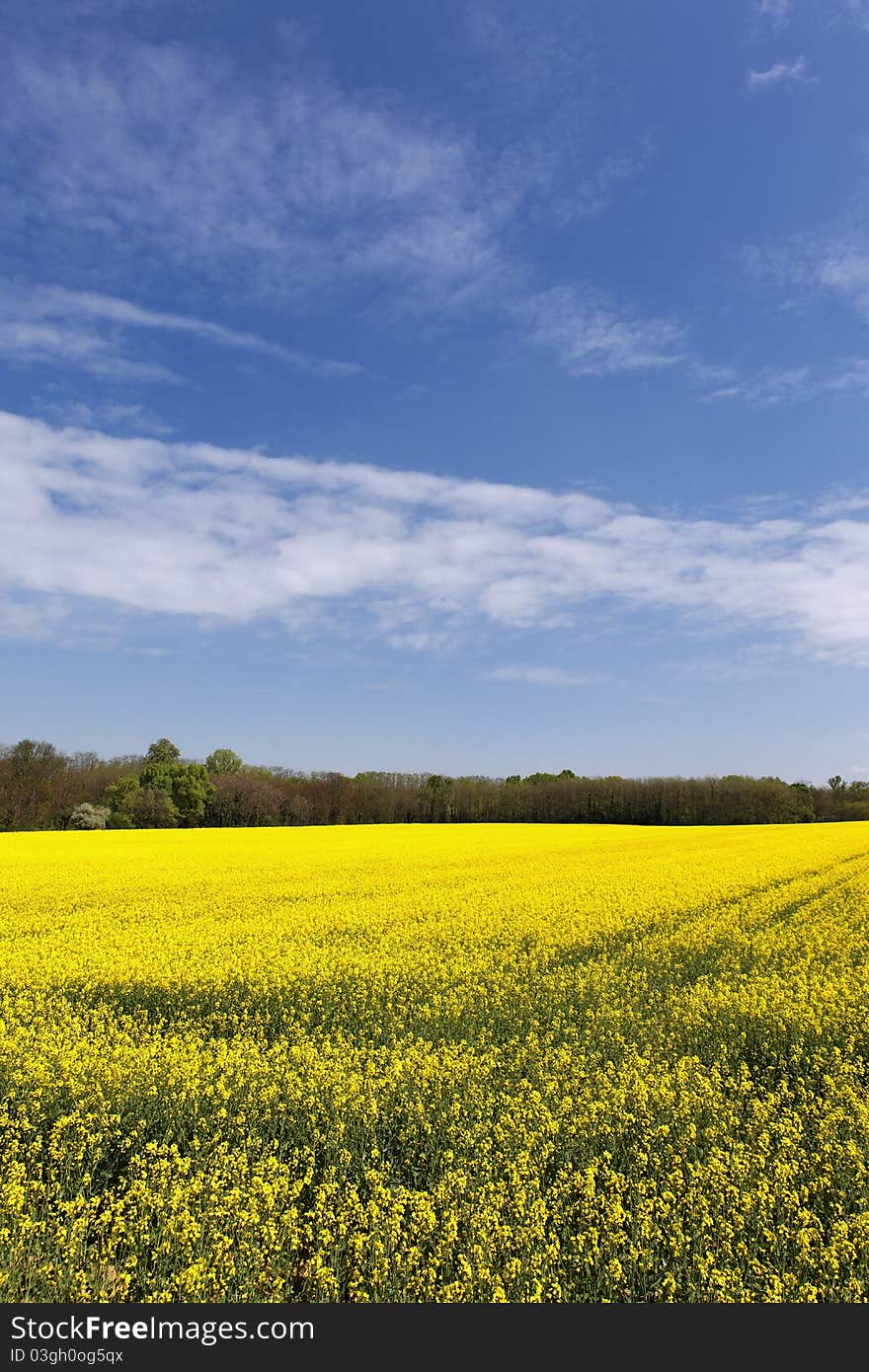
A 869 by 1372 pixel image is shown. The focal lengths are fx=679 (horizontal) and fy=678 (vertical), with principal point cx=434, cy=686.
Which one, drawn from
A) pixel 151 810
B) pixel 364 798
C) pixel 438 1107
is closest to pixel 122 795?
pixel 151 810

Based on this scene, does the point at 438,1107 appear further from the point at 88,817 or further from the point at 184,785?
the point at 184,785

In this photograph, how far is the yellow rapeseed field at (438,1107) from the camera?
4.30m

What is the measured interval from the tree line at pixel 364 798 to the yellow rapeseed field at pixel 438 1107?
168 feet

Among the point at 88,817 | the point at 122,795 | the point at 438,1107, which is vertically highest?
the point at 438,1107

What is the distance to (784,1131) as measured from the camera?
569cm

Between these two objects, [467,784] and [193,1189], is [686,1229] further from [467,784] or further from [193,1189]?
[467,784]

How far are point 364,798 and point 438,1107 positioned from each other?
63399 mm

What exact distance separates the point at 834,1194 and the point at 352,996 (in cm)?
563

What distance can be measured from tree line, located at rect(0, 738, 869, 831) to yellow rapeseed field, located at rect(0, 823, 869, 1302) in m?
51.3

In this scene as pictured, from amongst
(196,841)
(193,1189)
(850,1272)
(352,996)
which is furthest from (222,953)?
(196,841)

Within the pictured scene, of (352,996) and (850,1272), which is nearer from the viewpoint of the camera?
(850,1272)

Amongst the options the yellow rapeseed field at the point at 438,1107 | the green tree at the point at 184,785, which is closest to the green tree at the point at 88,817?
the green tree at the point at 184,785

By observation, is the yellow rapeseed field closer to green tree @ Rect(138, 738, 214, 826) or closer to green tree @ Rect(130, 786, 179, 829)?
green tree @ Rect(130, 786, 179, 829)

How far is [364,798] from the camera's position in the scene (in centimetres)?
Result: 6869
